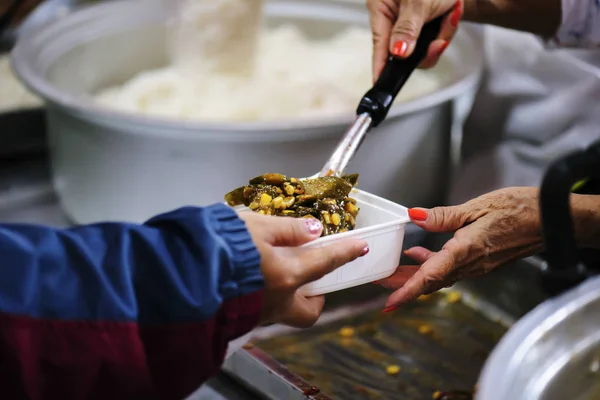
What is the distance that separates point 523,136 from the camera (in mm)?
1364

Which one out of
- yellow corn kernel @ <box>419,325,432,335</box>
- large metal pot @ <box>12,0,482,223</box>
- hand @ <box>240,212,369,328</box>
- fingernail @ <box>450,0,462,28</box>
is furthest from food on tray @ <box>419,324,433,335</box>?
fingernail @ <box>450,0,462,28</box>

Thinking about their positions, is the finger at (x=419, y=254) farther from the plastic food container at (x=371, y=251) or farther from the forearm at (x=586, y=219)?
the forearm at (x=586, y=219)

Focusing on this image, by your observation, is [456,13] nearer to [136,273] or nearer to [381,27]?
[381,27]

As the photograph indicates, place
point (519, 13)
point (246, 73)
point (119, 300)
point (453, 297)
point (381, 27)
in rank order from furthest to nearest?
→ point (246, 73) → point (519, 13) → point (381, 27) → point (453, 297) → point (119, 300)

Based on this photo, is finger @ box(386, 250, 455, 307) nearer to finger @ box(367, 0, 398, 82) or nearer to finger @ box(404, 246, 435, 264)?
finger @ box(404, 246, 435, 264)

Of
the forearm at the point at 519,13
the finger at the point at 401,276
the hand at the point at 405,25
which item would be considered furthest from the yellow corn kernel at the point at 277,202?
the forearm at the point at 519,13

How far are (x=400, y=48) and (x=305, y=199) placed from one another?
44cm

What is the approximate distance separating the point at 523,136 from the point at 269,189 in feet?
2.93

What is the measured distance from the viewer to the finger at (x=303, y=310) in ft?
1.92

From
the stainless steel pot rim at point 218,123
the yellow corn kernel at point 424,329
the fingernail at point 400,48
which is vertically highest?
the fingernail at point 400,48

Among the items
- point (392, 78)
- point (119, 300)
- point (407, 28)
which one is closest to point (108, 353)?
point (119, 300)

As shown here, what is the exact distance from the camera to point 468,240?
611mm

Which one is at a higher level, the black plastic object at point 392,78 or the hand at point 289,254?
the black plastic object at point 392,78

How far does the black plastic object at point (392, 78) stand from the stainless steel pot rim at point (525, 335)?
1.09ft
